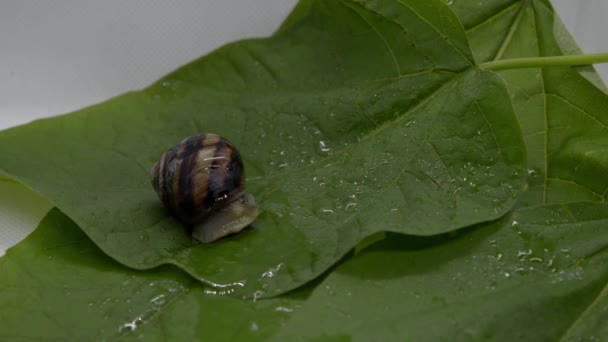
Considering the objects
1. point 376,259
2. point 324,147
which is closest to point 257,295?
point 376,259

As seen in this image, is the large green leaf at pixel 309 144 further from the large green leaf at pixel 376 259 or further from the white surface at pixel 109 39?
the white surface at pixel 109 39

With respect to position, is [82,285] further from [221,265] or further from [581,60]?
[581,60]

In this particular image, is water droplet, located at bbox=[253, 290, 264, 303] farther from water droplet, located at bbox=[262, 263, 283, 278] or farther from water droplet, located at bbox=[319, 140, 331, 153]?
water droplet, located at bbox=[319, 140, 331, 153]

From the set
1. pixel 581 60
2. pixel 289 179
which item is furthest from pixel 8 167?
pixel 581 60

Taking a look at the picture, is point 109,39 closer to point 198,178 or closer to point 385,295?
point 198,178

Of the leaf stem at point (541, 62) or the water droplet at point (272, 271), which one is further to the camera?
the leaf stem at point (541, 62)

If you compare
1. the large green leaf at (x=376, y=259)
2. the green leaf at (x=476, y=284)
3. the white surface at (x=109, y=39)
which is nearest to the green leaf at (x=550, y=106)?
the large green leaf at (x=376, y=259)
